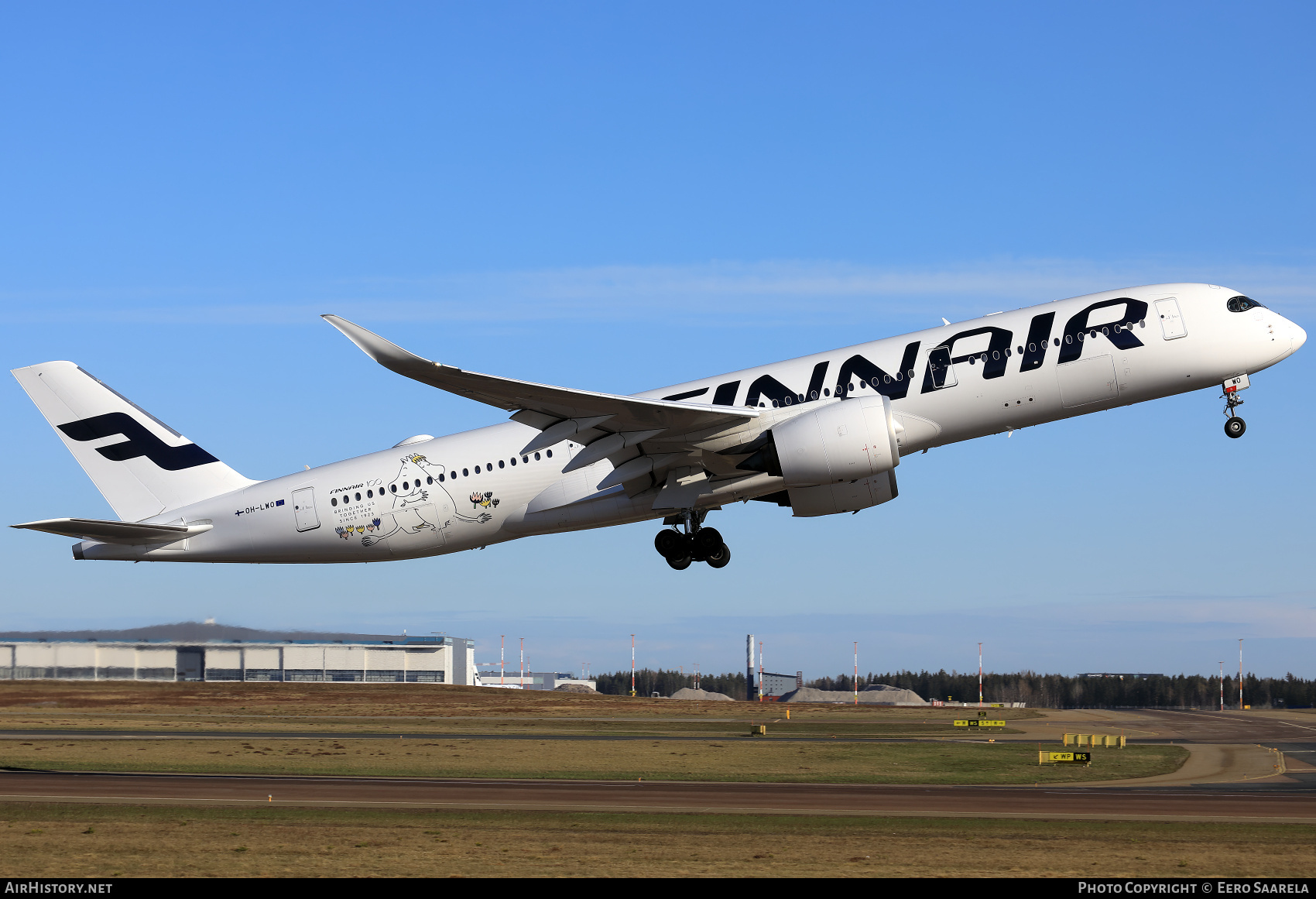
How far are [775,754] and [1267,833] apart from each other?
24485 millimetres

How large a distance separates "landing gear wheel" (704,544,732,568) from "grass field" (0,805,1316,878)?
9.07 m

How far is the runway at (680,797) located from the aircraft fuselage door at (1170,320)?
41.8 ft

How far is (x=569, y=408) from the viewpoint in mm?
31609

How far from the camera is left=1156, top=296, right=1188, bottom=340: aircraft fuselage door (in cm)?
3234

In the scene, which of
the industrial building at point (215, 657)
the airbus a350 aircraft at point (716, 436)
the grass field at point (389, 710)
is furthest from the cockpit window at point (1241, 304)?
the industrial building at point (215, 657)

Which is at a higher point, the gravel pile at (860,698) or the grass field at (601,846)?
the grass field at (601,846)

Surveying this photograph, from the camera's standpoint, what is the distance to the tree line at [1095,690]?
14225 centimetres

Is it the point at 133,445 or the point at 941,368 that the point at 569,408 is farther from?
the point at 133,445

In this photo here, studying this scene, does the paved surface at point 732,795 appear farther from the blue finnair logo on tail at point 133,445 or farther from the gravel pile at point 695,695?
the gravel pile at point 695,695

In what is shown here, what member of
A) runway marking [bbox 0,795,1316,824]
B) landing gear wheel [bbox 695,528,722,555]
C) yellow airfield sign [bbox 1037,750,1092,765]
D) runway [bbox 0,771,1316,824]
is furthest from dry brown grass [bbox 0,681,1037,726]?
landing gear wheel [bbox 695,528,722,555]

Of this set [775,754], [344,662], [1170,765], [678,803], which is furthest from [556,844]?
[344,662]

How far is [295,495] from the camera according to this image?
1486 inches

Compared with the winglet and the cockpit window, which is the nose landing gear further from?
the winglet

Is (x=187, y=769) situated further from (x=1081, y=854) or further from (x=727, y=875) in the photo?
(x=1081, y=854)
